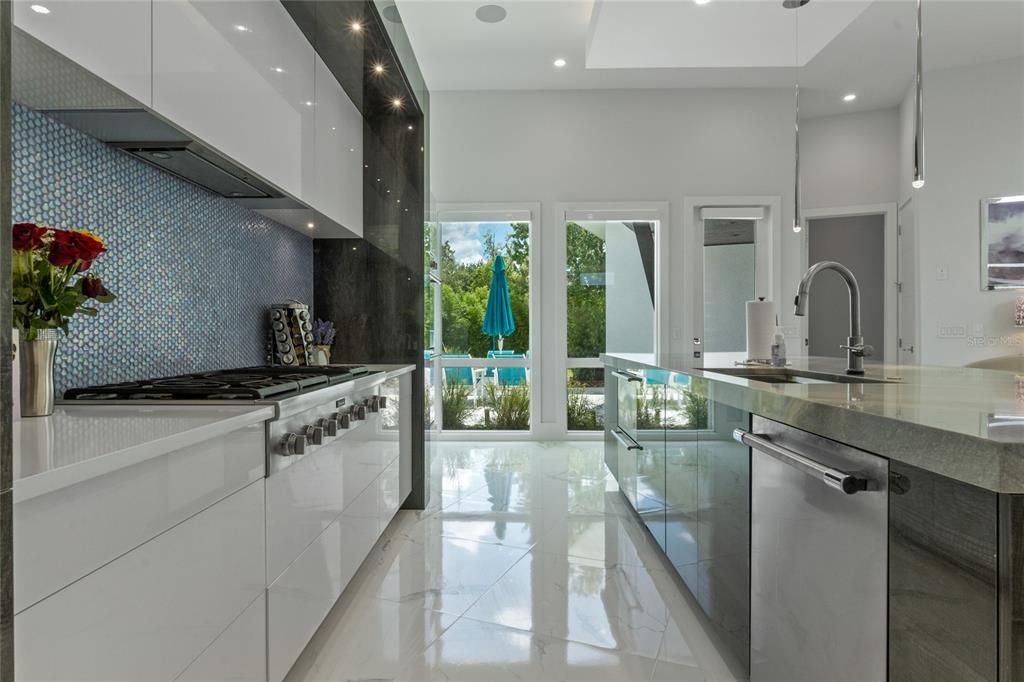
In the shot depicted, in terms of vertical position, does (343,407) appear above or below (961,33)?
below

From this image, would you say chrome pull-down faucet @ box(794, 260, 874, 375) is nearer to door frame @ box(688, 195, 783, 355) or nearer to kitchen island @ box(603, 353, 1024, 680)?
kitchen island @ box(603, 353, 1024, 680)

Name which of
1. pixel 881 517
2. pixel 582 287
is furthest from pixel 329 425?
pixel 582 287

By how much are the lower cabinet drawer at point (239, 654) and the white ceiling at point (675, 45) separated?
151 inches

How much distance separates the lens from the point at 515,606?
192 centimetres

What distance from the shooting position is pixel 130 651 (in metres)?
0.79

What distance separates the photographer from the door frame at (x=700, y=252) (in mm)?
4922

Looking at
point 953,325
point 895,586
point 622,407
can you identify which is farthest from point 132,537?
point 953,325

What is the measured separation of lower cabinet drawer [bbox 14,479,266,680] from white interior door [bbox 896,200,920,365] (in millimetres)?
4001

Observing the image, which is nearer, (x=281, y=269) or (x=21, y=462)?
(x=21, y=462)

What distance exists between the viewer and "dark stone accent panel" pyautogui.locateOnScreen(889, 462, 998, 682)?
Answer: 26.1 inches

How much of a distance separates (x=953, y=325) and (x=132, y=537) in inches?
151

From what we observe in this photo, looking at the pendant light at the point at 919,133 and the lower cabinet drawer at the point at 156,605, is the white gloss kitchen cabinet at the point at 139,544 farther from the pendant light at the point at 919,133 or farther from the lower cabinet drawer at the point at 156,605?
the pendant light at the point at 919,133

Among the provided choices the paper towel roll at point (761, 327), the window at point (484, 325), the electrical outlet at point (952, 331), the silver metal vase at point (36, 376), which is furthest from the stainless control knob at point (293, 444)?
the window at point (484, 325)

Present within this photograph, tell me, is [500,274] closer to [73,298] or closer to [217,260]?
[217,260]
